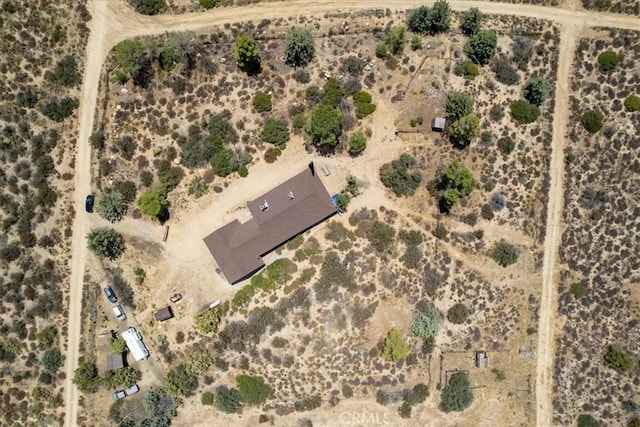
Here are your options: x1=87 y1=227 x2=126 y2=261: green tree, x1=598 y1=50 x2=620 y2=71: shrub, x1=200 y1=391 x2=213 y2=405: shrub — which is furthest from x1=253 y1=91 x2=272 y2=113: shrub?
x1=598 y1=50 x2=620 y2=71: shrub

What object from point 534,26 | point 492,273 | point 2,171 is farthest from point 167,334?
point 534,26

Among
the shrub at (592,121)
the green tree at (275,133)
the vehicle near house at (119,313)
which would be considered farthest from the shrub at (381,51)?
the vehicle near house at (119,313)

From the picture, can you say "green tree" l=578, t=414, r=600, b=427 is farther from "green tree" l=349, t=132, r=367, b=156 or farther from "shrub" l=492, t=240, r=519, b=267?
"green tree" l=349, t=132, r=367, b=156

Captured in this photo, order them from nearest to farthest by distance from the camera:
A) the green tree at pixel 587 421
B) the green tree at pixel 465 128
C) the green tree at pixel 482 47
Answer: the green tree at pixel 465 128, the green tree at pixel 482 47, the green tree at pixel 587 421

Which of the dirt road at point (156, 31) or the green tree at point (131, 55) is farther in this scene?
the dirt road at point (156, 31)

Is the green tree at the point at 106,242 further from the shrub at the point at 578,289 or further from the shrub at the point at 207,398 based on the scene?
the shrub at the point at 578,289

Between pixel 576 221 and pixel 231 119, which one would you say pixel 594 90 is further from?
pixel 231 119

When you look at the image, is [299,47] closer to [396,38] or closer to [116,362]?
[396,38]
